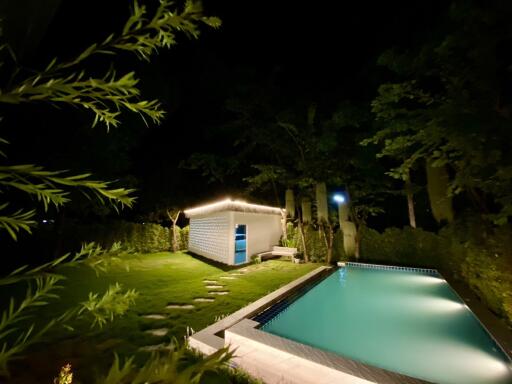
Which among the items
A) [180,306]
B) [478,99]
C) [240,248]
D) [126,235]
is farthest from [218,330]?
[240,248]

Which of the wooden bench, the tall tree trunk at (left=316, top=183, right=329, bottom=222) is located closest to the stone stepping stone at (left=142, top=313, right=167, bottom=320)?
the wooden bench

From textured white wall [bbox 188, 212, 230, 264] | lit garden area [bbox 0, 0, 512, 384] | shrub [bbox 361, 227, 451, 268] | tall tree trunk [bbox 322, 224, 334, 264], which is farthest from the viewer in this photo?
tall tree trunk [bbox 322, 224, 334, 264]

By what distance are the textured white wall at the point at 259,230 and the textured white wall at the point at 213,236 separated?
1.22 ft

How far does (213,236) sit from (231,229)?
2.06 meters

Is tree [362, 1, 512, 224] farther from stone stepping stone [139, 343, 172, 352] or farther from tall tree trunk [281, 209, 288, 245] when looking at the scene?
tall tree trunk [281, 209, 288, 245]

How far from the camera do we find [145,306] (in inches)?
251

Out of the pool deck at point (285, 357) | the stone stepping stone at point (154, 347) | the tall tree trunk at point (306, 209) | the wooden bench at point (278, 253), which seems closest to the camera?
the pool deck at point (285, 357)

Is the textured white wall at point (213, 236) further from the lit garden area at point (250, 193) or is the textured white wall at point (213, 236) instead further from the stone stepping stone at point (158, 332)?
the stone stepping stone at point (158, 332)

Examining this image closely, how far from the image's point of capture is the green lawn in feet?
13.0

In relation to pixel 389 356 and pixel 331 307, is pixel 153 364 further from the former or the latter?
pixel 331 307

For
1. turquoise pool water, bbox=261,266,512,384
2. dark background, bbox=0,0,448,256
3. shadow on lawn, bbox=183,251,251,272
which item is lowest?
turquoise pool water, bbox=261,266,512,384

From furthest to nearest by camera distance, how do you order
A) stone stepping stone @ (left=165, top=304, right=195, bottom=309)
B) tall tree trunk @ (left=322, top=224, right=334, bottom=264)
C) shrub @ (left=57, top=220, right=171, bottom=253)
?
shrub @ (left=57, top=220, right=171, bottom=253) → tall tree trunk @ (left=322, top=224, right=334, bottom=264) → stone stepping stone @ (left=165, top=304, right=195, bottom=309)

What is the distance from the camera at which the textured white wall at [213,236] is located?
40.8 feet

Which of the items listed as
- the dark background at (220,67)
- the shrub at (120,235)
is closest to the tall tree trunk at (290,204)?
the dark background at (220,67)
